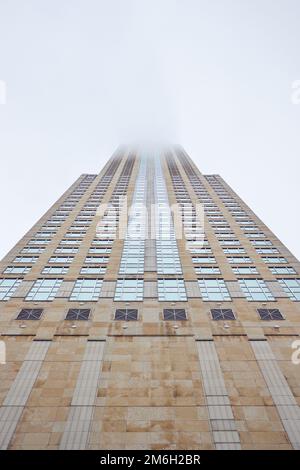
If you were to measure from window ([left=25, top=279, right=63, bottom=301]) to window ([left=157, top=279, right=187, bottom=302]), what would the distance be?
1162 cm

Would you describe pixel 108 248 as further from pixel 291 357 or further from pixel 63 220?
pixel 291 357

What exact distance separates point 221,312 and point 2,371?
65.8 feet

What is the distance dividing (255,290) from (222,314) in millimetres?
6486

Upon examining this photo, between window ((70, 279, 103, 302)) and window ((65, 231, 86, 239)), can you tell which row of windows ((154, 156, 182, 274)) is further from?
window ((65, 231, 86, 239))

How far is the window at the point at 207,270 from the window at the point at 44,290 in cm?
1665

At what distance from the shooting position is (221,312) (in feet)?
104

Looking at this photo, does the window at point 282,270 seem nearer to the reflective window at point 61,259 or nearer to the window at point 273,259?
the window at point 273,259

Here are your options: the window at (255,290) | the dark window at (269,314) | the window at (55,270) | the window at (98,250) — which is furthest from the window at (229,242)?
the window at (55,270)

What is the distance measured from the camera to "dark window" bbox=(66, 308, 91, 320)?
3074 cm

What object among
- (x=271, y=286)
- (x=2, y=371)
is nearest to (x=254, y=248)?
(x=271, y=286)

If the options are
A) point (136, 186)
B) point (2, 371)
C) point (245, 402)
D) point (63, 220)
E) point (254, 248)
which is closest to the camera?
point (245, 402)

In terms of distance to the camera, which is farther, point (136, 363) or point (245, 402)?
point (136, 363)

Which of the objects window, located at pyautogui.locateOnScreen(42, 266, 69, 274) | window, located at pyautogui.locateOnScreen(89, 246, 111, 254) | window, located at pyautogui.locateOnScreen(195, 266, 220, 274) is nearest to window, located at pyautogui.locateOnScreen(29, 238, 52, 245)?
window, located at pyautogui.locateOnScreen(89, 246, 111, 254)

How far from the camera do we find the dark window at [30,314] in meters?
30.9
